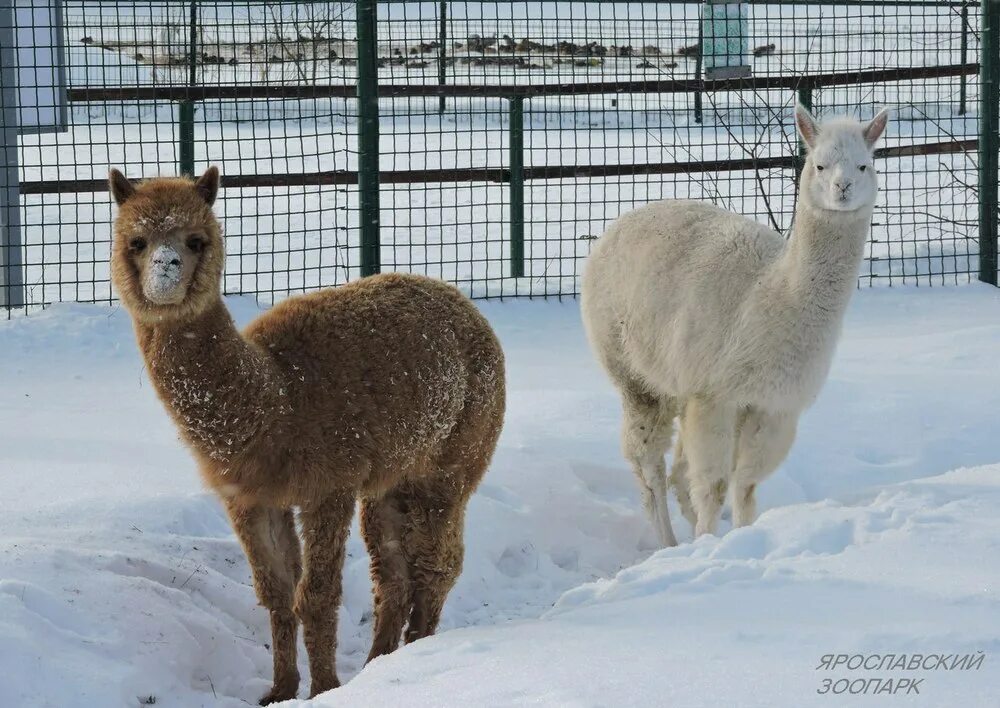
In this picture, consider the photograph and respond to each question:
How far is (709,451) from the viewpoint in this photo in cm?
521

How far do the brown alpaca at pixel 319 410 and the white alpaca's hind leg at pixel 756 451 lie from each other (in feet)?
4.35

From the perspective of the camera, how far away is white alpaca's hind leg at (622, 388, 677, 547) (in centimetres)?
558

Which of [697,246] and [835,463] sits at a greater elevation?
[697,246]

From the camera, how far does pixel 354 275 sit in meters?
8.76

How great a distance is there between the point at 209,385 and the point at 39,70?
5.13m

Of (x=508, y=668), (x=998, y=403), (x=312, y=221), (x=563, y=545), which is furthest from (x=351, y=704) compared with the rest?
(x=312, y=221)

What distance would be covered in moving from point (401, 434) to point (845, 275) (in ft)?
6.95

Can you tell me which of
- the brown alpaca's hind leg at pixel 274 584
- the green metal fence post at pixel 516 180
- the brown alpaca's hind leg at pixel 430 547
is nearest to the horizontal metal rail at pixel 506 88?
the green metal fence post at pixel 516 180

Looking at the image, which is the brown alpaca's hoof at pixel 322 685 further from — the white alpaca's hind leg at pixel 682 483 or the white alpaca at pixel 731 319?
the white alpaca's hind leg at pixel 682 483

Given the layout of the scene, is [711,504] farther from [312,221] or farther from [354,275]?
[312,221]

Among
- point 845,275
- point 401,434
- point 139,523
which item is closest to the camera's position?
point 401,434

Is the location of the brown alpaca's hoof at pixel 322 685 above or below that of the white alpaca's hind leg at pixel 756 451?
below

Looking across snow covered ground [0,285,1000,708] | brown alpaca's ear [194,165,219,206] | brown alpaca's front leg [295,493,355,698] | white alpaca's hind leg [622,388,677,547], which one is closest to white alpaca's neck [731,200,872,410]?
snow covered ground [0,285,1000,708]

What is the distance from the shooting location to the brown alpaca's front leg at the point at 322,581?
3.79 m
